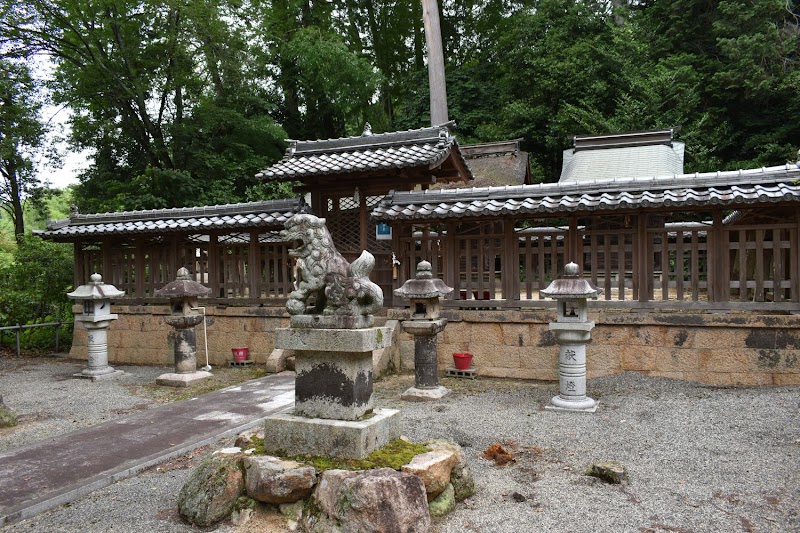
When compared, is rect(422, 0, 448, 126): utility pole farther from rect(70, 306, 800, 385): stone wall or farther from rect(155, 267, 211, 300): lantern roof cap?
rect(155, 267, 211, 300): lantern roof cap

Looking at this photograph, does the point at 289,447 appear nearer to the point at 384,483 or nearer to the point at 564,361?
the point at 384,483

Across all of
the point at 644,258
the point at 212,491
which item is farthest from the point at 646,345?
the point at 212,491

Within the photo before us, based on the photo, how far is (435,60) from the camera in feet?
68.6

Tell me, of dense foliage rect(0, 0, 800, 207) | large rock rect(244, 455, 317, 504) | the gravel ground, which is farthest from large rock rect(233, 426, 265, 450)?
dense foliage rect(0, 0, 800, 207)

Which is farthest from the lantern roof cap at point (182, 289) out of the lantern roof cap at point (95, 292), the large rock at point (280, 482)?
the large rock at point (280, 482)

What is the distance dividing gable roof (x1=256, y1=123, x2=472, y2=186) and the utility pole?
9073 mm

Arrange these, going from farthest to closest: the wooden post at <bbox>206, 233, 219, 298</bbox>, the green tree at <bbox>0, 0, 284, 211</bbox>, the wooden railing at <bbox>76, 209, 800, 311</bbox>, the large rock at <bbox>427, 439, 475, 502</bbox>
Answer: the green tree at <bbox>0, 0, 284, 211</bbox> → the wooden post at <bbox>206, 233, 219, 298</bbox> → the wooden railing at <bbox>76, 209, 800, 311</bbox> → the large rock at <bbox>427, 439, 475, 502</bbox>

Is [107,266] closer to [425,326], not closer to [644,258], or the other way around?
[425,326]

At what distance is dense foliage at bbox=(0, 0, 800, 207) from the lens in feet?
60.7

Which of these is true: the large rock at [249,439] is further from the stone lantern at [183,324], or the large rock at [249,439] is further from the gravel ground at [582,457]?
the stone lantern at [183,324]

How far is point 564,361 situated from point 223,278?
829cm

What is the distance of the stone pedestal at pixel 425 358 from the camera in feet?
28.9

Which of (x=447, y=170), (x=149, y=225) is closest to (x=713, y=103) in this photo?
(x=447, y=170)

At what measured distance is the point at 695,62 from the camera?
69.3 ft
